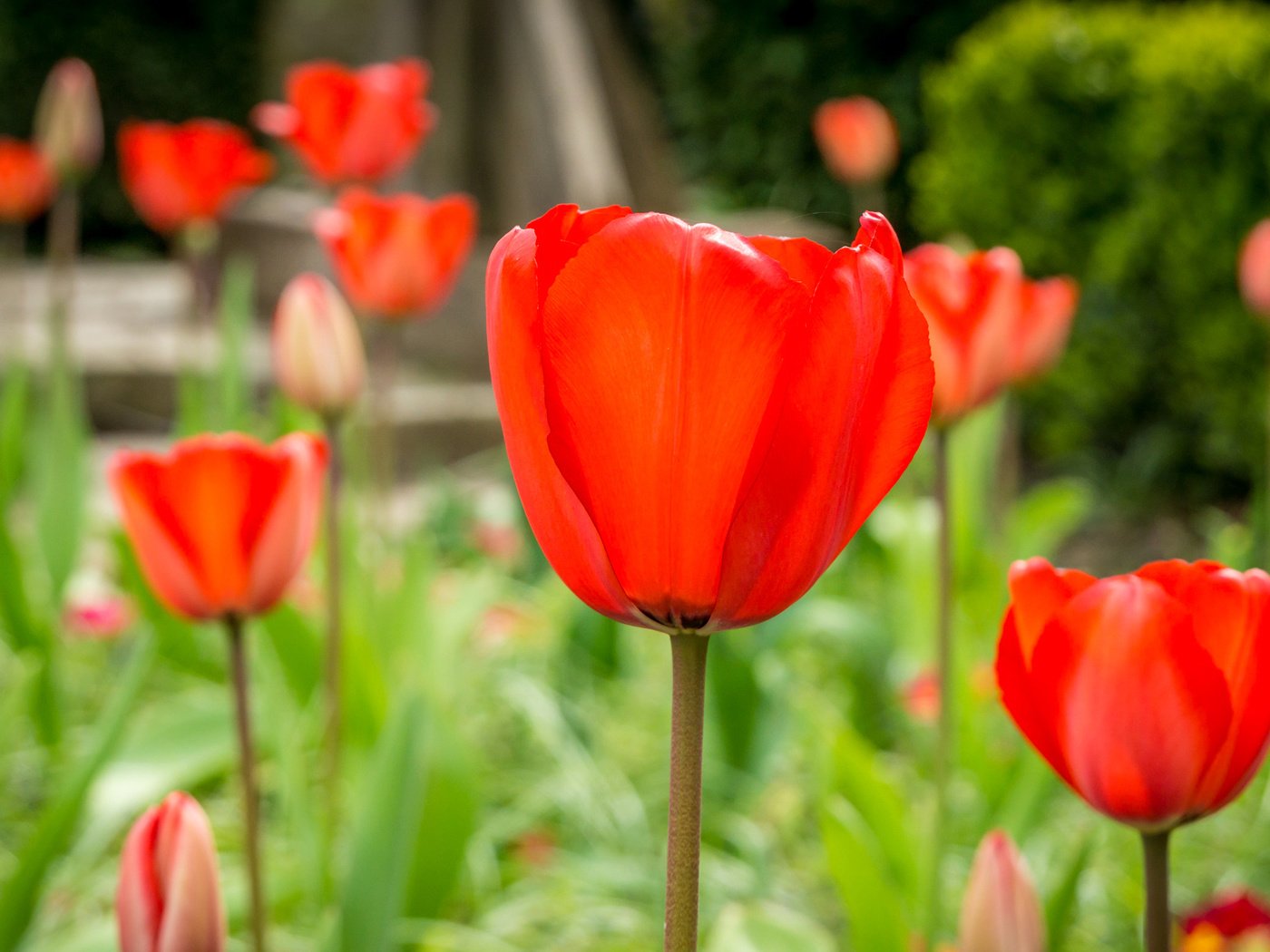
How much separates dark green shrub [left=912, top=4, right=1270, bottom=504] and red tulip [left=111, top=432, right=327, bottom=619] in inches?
138

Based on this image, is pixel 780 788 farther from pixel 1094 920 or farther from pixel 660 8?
pixel 660 8

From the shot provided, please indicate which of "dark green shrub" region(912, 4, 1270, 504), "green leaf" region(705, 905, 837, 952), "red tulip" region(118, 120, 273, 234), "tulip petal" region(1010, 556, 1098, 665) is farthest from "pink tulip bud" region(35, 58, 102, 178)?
"dark green shrub" region(912, 4, 1270, 504)

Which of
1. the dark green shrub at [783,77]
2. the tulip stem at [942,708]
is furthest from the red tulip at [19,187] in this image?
the dark green shrub at [783,77]

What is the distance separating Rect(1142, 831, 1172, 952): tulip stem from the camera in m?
0.64

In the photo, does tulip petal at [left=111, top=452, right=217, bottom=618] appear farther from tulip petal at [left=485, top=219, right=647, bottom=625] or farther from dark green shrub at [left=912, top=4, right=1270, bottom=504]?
dark green shrub at [left=912, top=4, right=1270, bottom=504]

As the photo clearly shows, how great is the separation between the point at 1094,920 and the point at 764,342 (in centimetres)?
140

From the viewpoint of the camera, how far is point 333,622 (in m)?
1.37

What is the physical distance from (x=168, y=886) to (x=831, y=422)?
428 millimetres

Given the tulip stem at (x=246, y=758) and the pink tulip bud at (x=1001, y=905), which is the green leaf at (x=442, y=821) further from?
the pink tulip bud at (x=1001, y=905)

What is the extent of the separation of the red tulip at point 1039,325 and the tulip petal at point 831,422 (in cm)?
100

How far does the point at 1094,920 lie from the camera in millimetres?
1657

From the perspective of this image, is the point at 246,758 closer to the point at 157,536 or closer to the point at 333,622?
the point at 157,536

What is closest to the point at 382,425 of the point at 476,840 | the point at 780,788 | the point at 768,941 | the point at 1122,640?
the point at 476,840

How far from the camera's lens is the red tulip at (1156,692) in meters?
0.61
